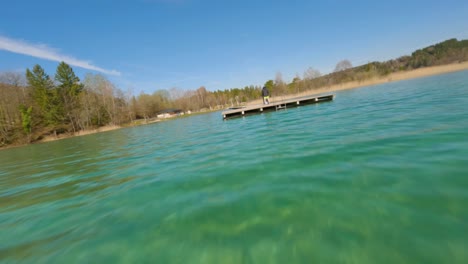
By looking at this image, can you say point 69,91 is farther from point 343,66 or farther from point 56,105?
point 343,66

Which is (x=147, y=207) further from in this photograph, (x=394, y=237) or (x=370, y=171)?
(x=370, y=171)

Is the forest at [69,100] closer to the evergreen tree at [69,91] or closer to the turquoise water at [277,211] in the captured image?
the evergreen tree at [69,91]

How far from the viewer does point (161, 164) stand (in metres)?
5.20

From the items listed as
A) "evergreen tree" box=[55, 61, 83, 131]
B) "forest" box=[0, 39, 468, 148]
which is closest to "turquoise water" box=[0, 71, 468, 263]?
"forest" box=[0, 39, 468, 148]

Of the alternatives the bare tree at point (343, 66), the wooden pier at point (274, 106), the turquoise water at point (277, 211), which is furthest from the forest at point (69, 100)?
the turquoise water at point (277, 211)

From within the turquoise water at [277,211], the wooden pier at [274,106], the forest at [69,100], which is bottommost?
the turquoise water at [277,211]

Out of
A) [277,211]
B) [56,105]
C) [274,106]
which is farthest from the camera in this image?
[56,105]

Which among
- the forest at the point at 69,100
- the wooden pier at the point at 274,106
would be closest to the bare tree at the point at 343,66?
the forest at the point at 69,100

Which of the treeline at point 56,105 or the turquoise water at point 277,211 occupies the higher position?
the treeline at point 56,105

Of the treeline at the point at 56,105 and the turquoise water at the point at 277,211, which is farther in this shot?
the treeline at the point at 56,105

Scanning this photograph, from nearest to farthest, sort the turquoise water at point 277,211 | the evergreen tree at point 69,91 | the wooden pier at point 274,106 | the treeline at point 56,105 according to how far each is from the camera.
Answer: the turquoise water at point 277,211 < the wooden pier at point 274,106 < the treeline at point 56,105 < the evergreen tree at point 69,91

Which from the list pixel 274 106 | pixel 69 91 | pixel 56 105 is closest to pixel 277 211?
pixel 274 106

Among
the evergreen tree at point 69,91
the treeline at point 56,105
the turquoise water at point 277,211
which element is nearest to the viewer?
the turquoise water at point 277,211

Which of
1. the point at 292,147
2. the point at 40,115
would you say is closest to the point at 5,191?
the point at 292,147
